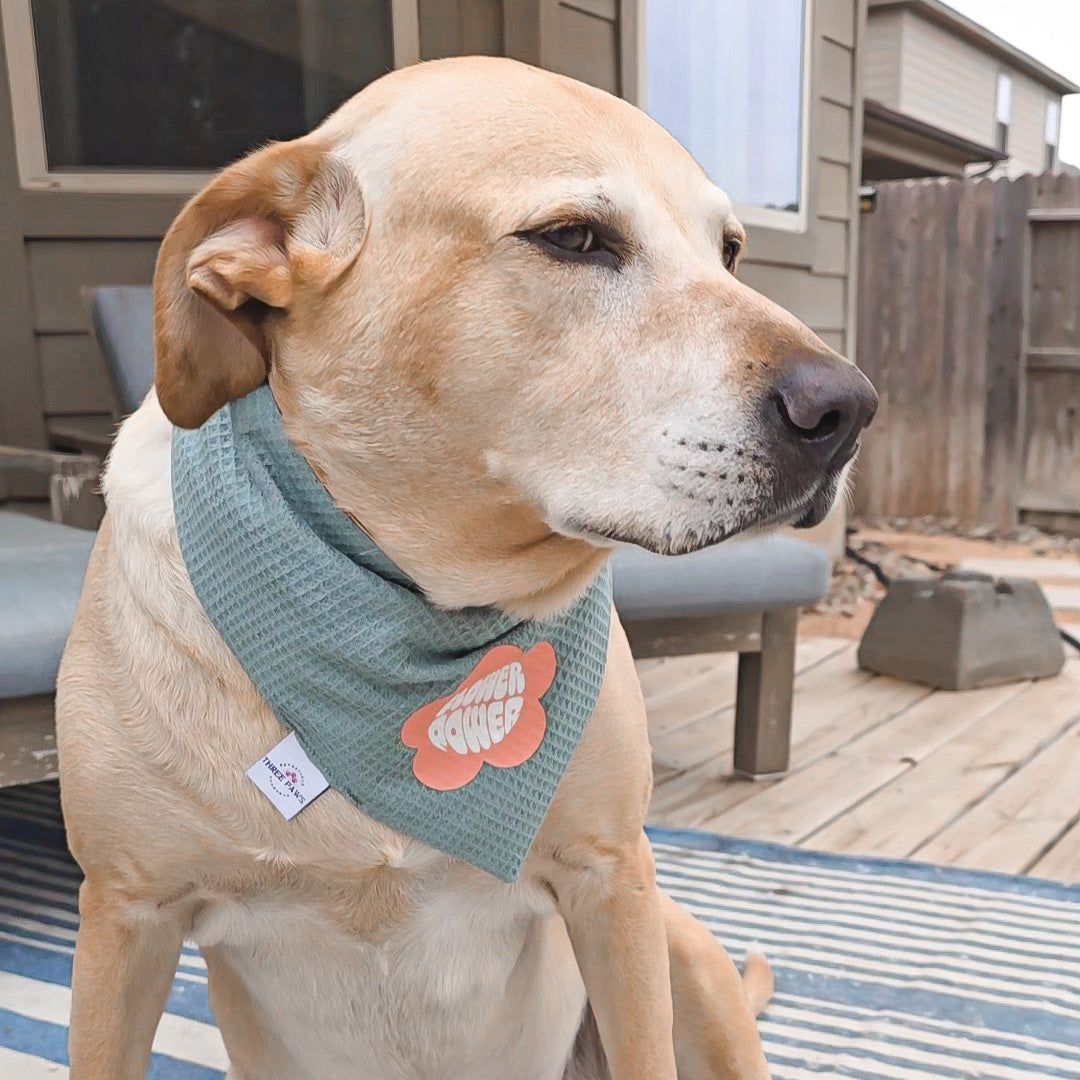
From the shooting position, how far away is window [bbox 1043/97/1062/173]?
19.6 meters

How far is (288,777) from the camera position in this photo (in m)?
1.05

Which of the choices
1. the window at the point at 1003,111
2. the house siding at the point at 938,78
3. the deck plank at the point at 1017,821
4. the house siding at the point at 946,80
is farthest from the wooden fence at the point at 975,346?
the window at the point at 1003,111

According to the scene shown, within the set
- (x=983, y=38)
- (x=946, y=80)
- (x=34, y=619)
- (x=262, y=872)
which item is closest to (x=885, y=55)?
(x=946, y=80)

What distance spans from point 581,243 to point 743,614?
1957 mm

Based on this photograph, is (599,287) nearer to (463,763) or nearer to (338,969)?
(463,763)

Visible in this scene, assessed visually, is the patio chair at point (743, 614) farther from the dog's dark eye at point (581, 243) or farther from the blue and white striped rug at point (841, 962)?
the dog's dark eye at point (581, 243)

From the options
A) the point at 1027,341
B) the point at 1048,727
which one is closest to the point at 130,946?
the point at 1048,727

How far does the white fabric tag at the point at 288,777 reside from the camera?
104 cm

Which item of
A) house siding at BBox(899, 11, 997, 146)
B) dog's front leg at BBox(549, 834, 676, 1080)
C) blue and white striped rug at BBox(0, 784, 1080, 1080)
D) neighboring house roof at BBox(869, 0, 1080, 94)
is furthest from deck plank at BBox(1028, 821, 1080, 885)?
neighboring house roof at BBox(869, 0, 1080, 94)

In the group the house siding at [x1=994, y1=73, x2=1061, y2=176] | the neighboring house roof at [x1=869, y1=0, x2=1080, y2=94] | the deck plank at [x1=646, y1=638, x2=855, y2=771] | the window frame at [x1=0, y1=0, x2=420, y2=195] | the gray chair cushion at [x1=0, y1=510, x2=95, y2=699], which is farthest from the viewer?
the house siding at [x1=994, y1=73, x2=1061, y2=176]

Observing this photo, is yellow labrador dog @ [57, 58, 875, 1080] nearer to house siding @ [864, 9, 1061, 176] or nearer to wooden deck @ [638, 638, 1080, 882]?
wooden deck @ [638, 638, 1080, 882]

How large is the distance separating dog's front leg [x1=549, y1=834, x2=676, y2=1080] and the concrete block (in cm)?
268

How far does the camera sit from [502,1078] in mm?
1282

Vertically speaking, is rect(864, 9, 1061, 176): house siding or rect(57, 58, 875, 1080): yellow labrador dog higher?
rect(864, 9, 1061, 176): house siding
